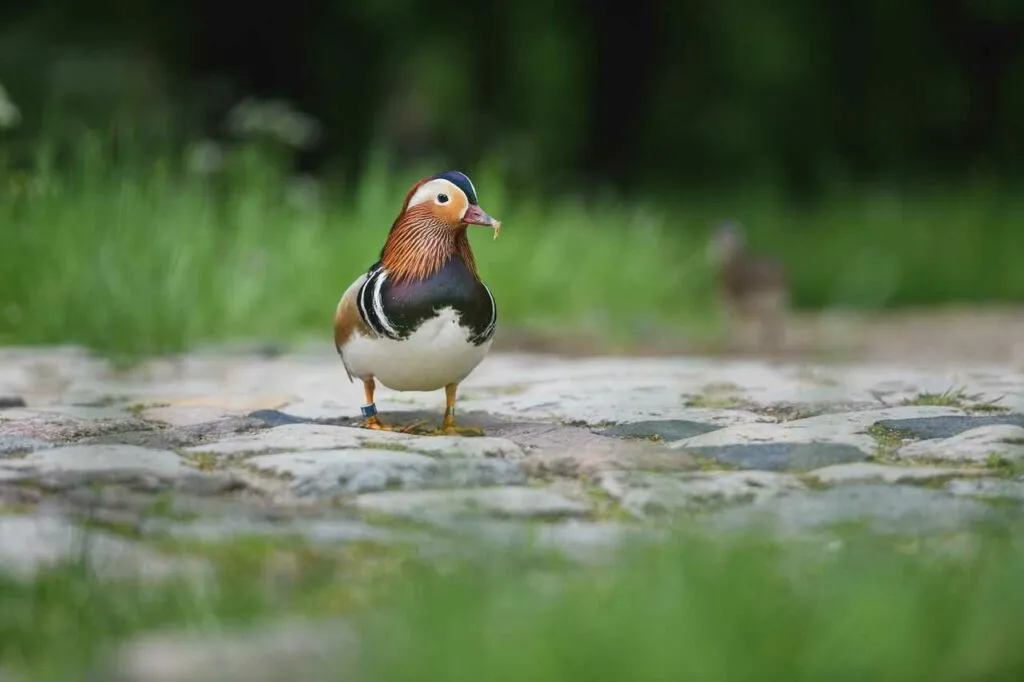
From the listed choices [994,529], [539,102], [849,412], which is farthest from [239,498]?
[539,102]

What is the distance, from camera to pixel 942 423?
343 centimetres

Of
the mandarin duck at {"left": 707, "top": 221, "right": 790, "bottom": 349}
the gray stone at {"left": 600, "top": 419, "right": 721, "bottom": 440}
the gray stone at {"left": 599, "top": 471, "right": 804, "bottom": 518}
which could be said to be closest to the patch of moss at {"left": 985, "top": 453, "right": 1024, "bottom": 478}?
the gray stone at {"left": 599, "top": 471, "right": 804, "bottom": 518}

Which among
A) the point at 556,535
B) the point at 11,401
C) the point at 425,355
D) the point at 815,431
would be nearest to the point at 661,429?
the point at 815,431

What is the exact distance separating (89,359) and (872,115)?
28.5 feet

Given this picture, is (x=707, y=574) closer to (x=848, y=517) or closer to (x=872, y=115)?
(x=848, y=517)

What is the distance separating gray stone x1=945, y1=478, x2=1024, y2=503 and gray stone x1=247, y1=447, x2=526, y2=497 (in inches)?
30.7

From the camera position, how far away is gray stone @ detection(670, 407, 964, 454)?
126 inches

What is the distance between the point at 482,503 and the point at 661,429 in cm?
93

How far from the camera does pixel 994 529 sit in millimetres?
2303

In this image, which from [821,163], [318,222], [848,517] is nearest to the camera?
[848,517]

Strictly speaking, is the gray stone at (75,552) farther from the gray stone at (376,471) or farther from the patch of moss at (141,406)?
the patch of moss at (141,406)

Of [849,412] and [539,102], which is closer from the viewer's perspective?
[849,412]

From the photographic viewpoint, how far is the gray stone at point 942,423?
3328mm

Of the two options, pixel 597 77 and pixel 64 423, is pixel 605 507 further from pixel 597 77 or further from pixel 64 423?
pixel 597 77
